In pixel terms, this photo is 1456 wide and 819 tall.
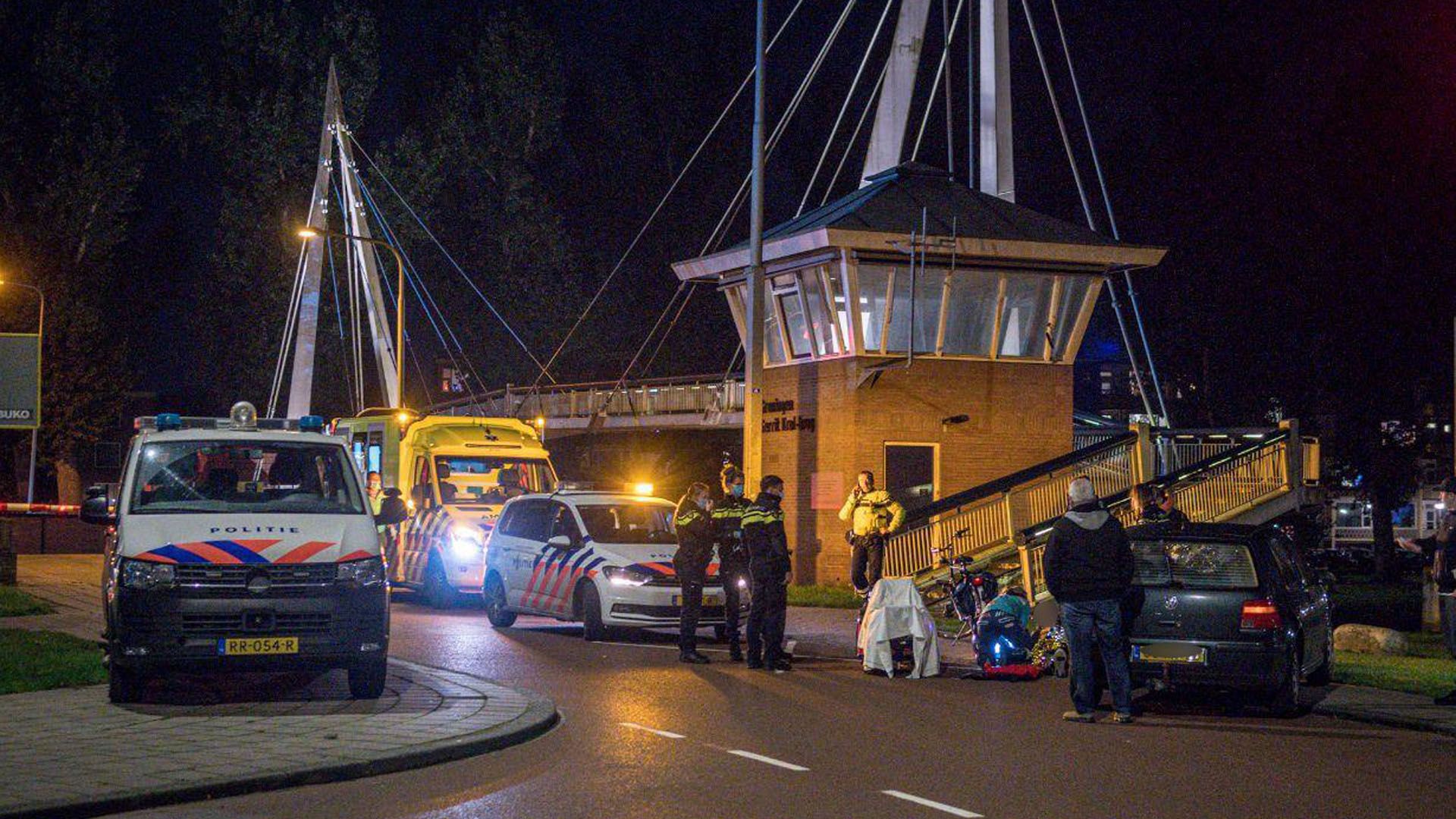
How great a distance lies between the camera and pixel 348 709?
11742mm

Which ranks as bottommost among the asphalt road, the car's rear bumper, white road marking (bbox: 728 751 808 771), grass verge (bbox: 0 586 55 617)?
the asphalt road

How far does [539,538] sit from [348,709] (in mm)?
7889

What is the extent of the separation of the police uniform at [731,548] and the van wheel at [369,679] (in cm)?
480

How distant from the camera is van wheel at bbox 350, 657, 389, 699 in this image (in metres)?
12.1

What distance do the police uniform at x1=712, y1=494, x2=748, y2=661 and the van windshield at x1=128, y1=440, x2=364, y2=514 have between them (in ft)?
14.5

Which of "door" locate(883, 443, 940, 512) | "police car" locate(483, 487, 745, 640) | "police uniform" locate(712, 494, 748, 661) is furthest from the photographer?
"door" locate(883, 443, 940, 512)

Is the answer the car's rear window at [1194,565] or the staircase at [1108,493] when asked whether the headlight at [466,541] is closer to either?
the staircase at [1108,493]

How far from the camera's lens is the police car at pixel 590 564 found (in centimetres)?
1805

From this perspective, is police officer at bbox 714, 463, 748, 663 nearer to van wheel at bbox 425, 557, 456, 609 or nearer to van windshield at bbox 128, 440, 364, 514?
van windshield at bbox 128, 440, 364, 514

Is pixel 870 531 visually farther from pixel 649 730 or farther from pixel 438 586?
pixel 649 730

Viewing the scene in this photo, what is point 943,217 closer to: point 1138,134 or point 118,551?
point 118,551

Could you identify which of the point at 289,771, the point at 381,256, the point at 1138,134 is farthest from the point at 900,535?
the point at 381,256

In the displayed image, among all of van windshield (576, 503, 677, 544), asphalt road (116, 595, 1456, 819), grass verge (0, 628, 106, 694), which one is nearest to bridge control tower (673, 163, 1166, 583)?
van windshield (576, 503, 677, 544)

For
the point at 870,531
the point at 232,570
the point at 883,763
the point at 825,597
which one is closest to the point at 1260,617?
the point at 883,763
